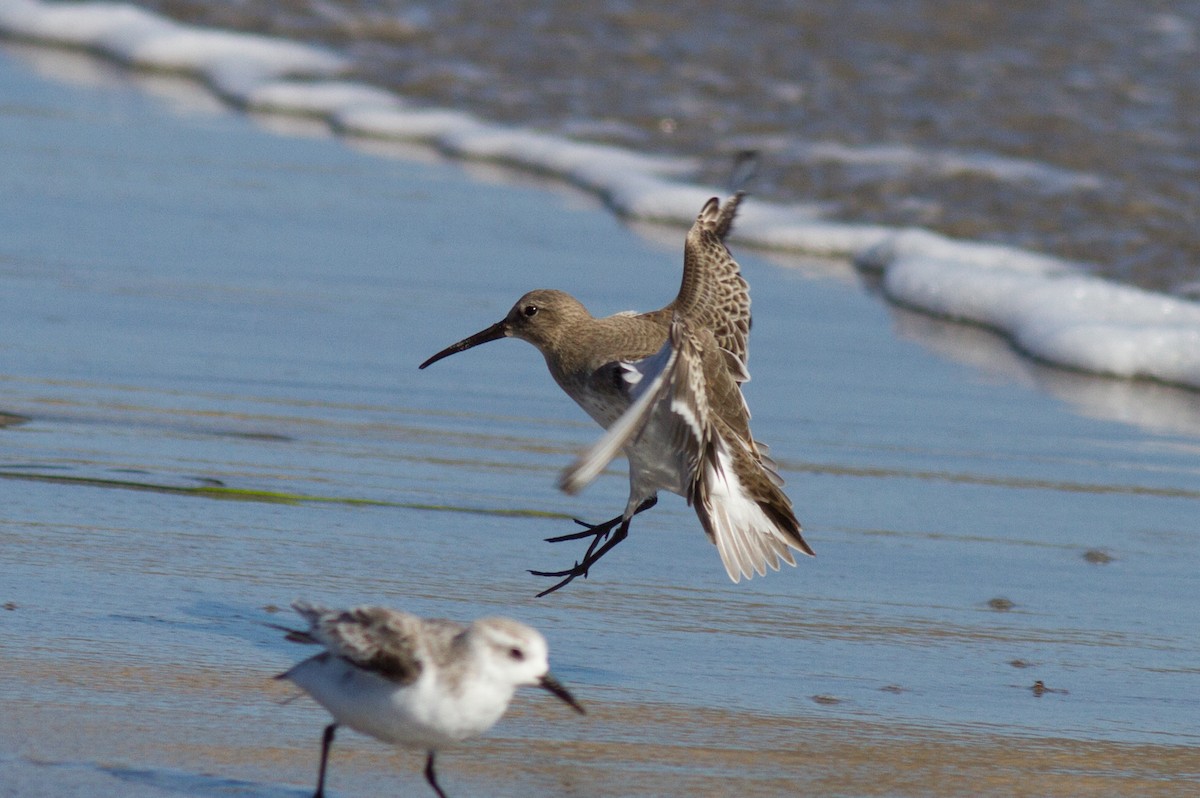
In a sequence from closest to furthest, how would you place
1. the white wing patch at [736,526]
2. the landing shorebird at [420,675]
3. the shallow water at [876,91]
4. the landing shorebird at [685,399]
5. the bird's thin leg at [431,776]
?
1. the landing shorebird at [420,675]
2. the bird's thin leg at [431,776]
3. the landing shorebird at [685,399]
4. the white wing patch at [736,526]
5. the shallow water at [876,91]

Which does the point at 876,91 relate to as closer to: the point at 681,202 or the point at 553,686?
the point at 681,202

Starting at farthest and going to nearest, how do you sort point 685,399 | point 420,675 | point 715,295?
point 715,295, point 685,399, point 420,675

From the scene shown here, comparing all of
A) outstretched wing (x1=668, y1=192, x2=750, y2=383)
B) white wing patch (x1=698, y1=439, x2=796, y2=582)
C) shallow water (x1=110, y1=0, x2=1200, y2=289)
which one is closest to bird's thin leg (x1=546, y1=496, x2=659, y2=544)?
white wing patch (x1=698, y1=439, x2=796, y2=582)

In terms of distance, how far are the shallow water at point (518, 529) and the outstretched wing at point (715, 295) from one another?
45 cm

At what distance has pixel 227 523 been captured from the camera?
4582 millimetres

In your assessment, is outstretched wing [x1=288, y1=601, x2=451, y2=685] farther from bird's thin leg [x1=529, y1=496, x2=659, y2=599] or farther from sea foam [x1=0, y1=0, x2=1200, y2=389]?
sea foam [x1=0, y1=0, x2=1200, y2=389]

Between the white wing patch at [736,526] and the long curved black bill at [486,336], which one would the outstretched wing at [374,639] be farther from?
the long curved black bill at [486,336]

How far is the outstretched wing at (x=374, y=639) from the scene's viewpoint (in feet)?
9.93

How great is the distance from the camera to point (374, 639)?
9.98 ft

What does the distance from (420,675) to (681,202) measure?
22.2 ft

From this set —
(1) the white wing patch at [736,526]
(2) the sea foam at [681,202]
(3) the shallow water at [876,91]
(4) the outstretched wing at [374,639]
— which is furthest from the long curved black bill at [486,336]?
(3) the shallow water at [876,91]

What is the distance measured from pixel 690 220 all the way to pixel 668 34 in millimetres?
5203

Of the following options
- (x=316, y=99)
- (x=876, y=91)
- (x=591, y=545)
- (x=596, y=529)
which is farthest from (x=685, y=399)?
(x=876, y=91)

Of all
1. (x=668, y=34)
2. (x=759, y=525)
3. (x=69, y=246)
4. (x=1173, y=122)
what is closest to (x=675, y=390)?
→ (x=759, y=525)
